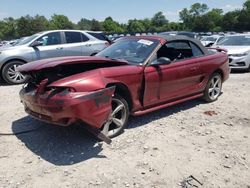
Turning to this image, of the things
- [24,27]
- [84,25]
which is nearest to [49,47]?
[24,27]

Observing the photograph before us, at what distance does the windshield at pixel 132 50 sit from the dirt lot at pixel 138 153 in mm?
1121

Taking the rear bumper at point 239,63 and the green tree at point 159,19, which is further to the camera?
A: the green tree at point 159,19

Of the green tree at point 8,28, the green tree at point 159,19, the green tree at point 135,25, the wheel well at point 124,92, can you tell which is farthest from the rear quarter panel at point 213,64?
the green tree at point 159,19

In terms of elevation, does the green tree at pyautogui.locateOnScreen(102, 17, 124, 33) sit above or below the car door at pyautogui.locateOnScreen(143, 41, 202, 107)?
above

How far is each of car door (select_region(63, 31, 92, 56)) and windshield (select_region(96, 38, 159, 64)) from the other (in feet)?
13.6

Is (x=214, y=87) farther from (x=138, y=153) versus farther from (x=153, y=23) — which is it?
(x=153, y=23)

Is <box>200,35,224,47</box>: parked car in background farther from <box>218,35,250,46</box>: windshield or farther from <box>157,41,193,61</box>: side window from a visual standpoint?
<box>157,41,193,61</box>: side window

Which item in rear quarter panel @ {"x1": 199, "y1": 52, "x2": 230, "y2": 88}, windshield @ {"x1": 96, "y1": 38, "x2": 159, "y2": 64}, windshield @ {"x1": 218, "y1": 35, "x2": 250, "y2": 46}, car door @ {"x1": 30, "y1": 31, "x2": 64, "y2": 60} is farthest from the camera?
windshield @ {"x1": 218, "y1": 35, "x2": 250, "y2": 46}

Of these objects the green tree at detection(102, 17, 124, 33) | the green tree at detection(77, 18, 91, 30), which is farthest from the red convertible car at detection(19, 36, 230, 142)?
the green tree at detection(102, 17, 124, 33)

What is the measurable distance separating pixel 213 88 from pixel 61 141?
373cm

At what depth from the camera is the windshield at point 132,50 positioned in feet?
16.8

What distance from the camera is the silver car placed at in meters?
8.73

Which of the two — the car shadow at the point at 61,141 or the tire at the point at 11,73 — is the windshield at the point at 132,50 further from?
the tire at the point at 11,73

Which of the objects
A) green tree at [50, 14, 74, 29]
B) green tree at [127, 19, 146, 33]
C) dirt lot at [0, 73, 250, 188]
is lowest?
dirt lot at [0, 73, 250, 188]
